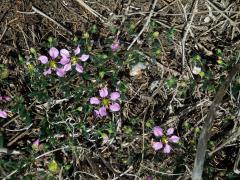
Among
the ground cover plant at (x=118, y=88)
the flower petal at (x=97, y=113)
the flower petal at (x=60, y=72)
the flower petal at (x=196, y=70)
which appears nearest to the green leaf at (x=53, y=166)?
the ground cover plant at (x=118, y=88)

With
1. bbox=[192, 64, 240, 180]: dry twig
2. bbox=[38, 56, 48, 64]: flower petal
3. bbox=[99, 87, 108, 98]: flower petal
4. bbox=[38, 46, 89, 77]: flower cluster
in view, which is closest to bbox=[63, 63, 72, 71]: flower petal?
bbox=[38, 46, 89, 77]: flower cluster

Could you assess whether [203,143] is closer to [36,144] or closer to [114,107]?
[114,107]

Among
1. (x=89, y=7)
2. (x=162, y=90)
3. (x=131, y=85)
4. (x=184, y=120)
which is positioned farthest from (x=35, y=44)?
(x=184, y=120)

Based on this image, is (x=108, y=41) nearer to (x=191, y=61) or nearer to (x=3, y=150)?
(x=191, y=61)

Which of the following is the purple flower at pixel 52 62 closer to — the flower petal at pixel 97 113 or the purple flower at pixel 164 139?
the flower petal at pixel 97 113

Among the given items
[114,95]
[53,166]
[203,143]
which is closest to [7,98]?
[53,166]

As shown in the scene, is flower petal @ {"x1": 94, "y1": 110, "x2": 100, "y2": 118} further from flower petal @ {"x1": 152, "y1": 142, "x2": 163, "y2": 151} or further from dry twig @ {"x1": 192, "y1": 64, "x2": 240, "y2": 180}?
dry twig @ {"x1": 192, "y1": 64, "x2": 240, "y2": 180}
